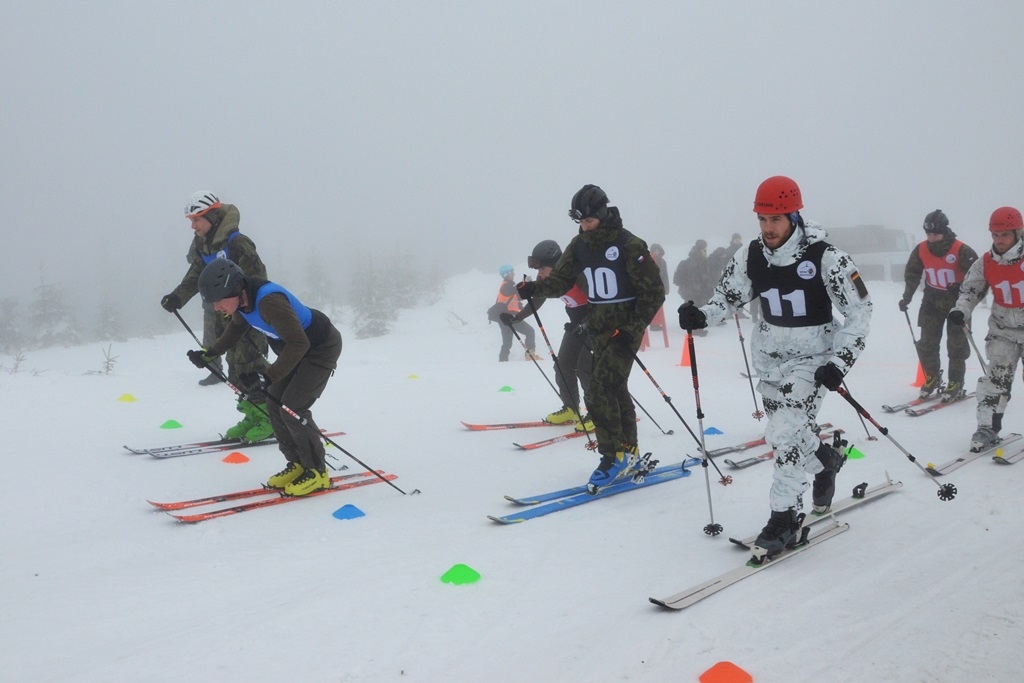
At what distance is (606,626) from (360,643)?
110cm

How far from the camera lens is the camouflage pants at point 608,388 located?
555 cm

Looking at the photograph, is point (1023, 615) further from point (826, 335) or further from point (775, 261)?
point (775, 261)

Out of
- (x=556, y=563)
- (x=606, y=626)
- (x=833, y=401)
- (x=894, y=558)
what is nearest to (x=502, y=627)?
(x=606, y=626)

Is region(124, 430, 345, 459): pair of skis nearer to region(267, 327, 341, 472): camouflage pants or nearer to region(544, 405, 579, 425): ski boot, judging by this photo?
region(267, 327, 341, 472): camouflage pants

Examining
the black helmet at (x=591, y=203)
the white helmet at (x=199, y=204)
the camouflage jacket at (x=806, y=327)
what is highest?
the white helmet at (x=199, y=204)

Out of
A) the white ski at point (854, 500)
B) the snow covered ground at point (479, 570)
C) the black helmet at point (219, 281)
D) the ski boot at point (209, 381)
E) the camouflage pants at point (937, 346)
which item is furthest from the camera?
the ski boot at point (209, 381)

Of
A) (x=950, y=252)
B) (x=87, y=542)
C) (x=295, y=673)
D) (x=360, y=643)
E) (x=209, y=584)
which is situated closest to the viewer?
(x=295, y=673)

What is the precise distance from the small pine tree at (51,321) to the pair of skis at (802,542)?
36.1 metres

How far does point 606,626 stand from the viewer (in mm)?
3367

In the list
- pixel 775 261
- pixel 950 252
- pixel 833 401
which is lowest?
pixel 833 401

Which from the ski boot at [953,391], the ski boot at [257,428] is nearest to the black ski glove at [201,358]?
the ski boot at [257,428]

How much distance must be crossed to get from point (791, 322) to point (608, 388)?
1759 millimetres

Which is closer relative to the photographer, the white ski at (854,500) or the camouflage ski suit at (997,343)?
the white ski at (854,500)

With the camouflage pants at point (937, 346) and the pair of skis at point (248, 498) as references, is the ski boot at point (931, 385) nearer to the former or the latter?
the camouflage pants at point (937, 346)
